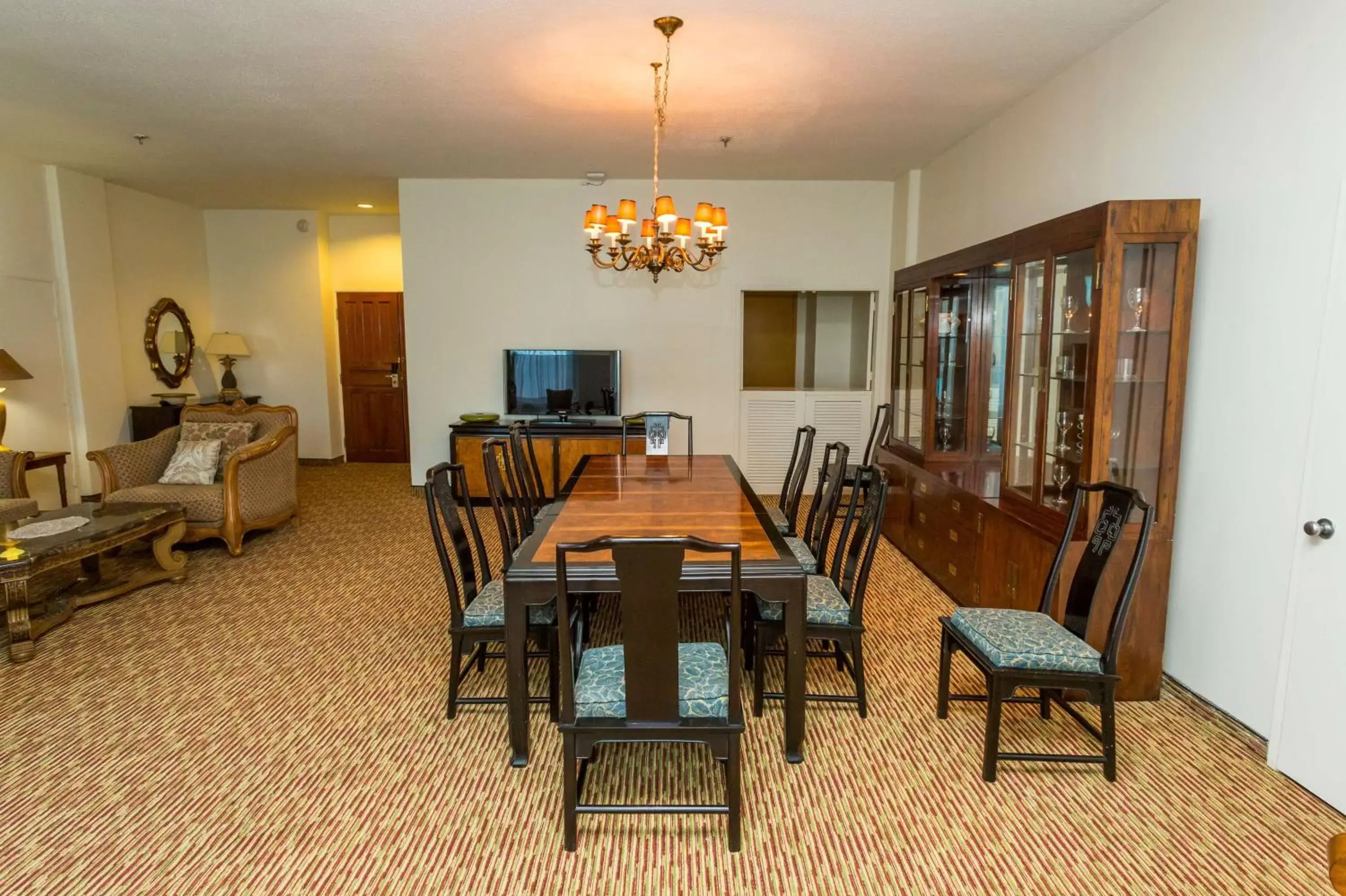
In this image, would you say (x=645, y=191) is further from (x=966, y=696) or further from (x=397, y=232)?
(x=966, y=696)

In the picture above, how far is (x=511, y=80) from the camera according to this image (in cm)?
393

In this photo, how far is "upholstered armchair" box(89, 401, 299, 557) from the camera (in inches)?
190

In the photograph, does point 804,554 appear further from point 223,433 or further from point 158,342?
point 158,342

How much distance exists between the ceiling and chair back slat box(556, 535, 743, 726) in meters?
2.47

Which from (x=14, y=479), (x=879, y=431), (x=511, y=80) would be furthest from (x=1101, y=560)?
(x=14, y=479)

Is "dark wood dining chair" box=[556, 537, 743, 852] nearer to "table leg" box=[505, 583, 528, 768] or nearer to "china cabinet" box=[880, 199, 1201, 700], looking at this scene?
"table leg" box=[505, 583, 528, 768]

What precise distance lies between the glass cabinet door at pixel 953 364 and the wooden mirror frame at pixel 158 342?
748 centimetres

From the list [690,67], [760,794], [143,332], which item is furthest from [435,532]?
[143,332]

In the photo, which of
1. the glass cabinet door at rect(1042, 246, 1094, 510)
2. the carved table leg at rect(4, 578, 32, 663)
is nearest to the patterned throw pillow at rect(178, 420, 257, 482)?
the carved table leg at rect(4, 578, 32, 663)

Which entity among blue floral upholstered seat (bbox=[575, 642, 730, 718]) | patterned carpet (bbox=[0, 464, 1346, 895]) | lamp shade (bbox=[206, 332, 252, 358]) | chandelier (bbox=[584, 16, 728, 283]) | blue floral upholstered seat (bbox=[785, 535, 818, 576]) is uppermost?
chandelier (bbox=[584, 16, 728, 283])

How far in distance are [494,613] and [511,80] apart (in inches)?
116

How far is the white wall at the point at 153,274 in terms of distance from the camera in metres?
6.82

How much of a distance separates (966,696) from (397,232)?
7.93m

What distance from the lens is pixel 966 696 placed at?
279 centimetres
